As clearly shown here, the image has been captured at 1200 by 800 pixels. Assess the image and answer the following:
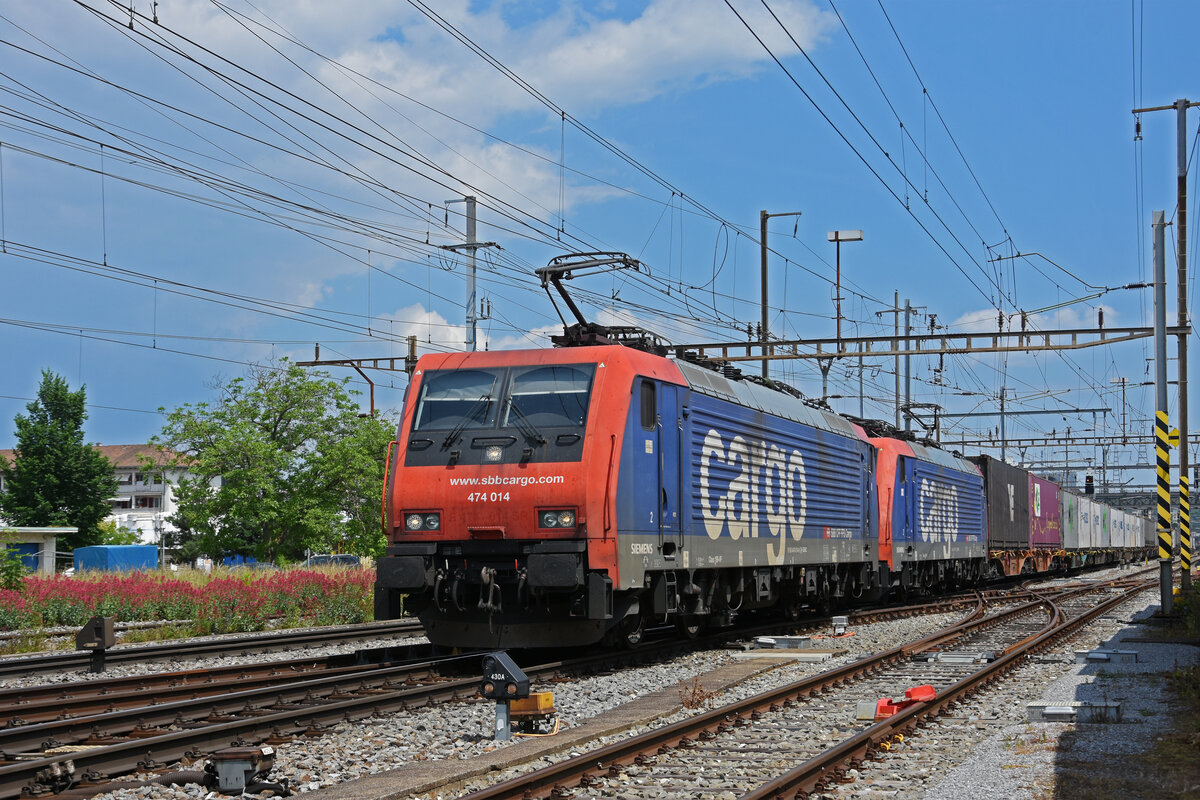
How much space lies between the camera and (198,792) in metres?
7.52

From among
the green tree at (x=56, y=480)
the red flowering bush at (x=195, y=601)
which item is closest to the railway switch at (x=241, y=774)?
the red flowering bush at (x=195, y=601)

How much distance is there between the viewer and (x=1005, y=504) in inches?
1537

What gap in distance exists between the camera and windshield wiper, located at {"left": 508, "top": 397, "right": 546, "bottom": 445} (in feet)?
43.4

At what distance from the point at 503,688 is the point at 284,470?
32764mm

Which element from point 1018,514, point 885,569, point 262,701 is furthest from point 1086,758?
point 1018,514

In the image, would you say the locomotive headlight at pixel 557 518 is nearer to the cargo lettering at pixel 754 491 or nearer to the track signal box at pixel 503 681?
the cargo lettering at pixel 754 491

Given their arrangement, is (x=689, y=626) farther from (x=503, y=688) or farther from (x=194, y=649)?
(x=503, y=688)

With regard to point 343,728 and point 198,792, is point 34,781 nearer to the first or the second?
point 198,792

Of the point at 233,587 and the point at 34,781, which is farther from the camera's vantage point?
the point at 233,587

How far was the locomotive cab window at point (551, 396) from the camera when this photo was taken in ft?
43.7

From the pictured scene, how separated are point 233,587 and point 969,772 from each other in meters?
17.4

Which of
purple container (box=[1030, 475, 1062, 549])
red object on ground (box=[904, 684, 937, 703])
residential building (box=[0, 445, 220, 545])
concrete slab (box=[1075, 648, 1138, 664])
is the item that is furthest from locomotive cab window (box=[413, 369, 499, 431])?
residential building (box=[0, 445, 220, 545])

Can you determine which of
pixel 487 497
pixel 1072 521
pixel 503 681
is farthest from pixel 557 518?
pixel 1072 521

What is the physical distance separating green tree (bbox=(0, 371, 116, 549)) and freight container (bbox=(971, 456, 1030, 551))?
170ft
